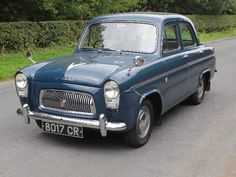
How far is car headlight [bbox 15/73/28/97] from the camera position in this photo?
19.9 feet

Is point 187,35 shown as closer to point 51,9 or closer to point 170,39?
point 170,39

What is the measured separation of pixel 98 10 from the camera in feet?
74.1

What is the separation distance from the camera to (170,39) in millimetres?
7230

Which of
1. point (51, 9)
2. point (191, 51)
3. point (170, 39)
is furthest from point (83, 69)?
point (51, 9)

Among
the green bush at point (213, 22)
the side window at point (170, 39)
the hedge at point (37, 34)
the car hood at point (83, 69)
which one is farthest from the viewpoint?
the green bush at point (213, 22)

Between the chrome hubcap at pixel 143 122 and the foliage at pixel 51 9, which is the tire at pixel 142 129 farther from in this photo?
the foliage at pixel 51 9

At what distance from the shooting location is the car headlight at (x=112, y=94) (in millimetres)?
5492

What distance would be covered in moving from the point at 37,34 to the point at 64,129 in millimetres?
13618

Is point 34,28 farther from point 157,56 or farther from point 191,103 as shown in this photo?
point 157,56

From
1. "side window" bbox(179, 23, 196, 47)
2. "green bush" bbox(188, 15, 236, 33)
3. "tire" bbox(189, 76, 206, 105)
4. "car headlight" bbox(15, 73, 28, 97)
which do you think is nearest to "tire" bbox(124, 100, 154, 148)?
"car headlight" bbox(15, 73, 28, 97)

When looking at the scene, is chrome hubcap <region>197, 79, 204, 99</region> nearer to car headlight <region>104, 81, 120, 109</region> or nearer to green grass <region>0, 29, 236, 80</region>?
car headlight <region>104, 81, 120, 109</region>

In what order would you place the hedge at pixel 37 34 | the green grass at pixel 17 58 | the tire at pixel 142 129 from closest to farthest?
the tire at pixel 142 129, the green grass at pixel 17 58, the hedge at pixel 37 34

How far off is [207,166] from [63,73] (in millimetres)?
2129

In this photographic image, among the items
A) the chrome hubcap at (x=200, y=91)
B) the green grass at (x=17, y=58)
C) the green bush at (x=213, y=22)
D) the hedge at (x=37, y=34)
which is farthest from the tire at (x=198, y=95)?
the green bush at (x=213, y=22)
